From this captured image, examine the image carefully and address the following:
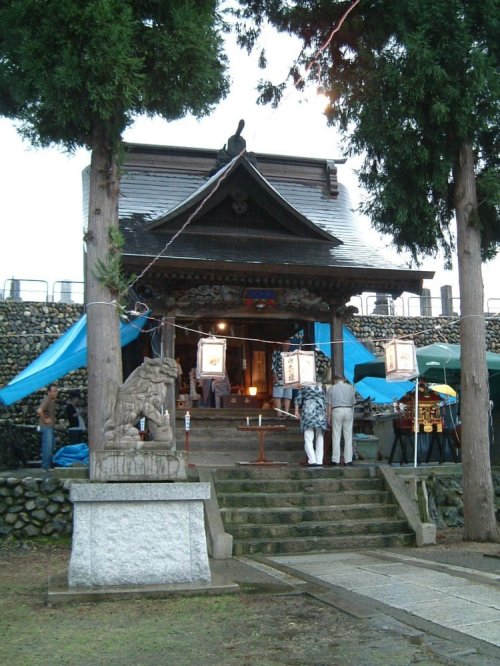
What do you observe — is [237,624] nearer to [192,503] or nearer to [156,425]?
[192,503]

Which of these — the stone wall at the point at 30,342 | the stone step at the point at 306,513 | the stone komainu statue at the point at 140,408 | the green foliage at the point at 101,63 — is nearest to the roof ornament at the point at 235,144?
the green foliage at the point at 101,63

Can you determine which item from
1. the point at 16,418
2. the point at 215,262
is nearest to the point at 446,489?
the point at 215,262

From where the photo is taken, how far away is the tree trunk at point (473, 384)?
33.6 feet

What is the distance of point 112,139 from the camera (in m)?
9.70

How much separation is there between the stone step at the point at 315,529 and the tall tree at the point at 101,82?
91.6 inches

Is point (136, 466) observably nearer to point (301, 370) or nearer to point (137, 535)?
point (137, 535)

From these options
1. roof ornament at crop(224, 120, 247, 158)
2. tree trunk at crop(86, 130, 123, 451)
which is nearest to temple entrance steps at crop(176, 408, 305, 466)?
tree trunk at crop(86, 130, 123, 451)

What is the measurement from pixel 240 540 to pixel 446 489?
4.40 m

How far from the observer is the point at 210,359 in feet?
40.3

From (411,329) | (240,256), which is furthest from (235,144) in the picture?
(411,329)

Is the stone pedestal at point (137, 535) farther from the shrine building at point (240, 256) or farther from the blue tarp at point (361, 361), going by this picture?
the blue tarp at point (361, 361)

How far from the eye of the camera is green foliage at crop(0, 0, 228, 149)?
8.72m

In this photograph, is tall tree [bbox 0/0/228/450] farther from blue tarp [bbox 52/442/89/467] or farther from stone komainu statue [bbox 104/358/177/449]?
blue tarp [bbox 52/442/89/467]

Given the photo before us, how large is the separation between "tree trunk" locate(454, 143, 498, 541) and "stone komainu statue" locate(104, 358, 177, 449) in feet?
16.4
